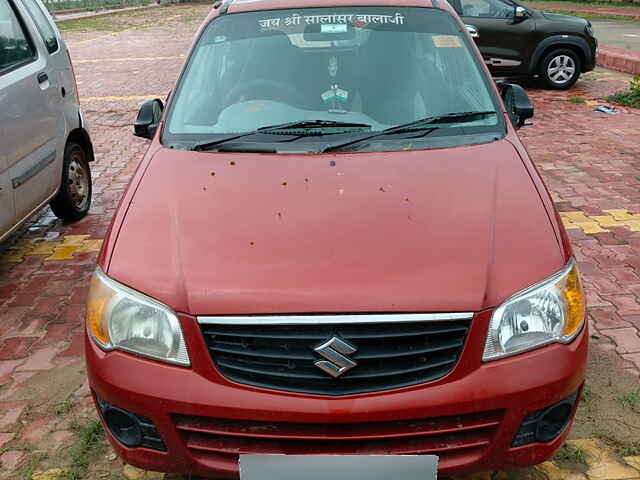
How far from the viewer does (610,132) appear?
26.5 feet

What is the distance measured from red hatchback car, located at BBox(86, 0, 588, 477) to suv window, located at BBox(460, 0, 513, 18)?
27.7 feet

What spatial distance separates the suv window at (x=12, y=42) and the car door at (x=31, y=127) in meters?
0.04

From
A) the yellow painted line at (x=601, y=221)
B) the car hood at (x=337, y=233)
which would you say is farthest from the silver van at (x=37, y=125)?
the yellow painted line at (x=601, y=221)

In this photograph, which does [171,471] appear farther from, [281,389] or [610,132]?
[610,132]

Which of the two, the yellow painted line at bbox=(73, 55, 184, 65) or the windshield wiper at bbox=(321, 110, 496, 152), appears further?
the yellow painted line at bbox=(73, 55, 184, 65)

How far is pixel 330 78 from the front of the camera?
337cm

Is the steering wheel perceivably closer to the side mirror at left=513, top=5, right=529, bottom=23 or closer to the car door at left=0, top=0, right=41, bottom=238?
the car door at left=0, top=0, right=41, bottom=238

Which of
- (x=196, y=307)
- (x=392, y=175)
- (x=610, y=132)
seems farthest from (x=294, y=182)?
(x=610, y=132)

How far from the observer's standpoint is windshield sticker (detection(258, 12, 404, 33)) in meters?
3.55

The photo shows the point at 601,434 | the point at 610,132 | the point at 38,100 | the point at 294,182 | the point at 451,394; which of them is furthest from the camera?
the point at 610,132

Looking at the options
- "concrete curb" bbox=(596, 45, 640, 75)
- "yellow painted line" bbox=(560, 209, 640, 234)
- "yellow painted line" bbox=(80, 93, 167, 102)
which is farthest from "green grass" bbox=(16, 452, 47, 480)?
"concrete curb" bbox=(596, 45, 640, 75)

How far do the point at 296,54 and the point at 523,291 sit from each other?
187cm

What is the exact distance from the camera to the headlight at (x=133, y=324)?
7.11 ft

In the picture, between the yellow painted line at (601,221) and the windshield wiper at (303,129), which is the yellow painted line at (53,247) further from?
the yellow painted line at (601,221)
